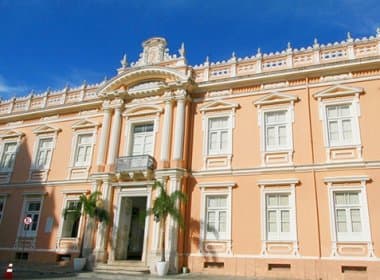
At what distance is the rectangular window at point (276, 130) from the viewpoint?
1448 centimetres

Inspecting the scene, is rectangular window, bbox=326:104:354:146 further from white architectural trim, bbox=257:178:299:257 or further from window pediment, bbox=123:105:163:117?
window pediment, bbox=123:105:163:117

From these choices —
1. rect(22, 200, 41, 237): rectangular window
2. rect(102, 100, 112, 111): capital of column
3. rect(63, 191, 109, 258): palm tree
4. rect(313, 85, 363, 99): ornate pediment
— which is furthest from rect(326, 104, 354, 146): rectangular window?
rect(22, 200, 41, 237): rectangular window

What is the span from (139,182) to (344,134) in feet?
28.7

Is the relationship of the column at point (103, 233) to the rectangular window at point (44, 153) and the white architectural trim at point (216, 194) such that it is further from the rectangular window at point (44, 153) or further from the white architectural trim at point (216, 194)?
the rectangular window at point (44, 153)

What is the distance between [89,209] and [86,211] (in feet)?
0.58

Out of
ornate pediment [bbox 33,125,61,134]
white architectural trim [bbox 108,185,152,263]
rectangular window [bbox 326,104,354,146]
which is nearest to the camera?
rectangular window [bbox 326,104,354,146]

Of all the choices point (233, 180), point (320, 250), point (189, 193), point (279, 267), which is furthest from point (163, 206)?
point (320, 250)

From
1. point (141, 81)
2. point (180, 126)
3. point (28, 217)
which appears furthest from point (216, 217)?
point (28, 217)

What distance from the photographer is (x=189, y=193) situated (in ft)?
49.8

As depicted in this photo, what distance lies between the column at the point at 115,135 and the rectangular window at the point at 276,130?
704 centimetres

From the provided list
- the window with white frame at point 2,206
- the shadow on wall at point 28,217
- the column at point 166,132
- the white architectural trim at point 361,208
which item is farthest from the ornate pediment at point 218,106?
the window with white frame at point 2,206

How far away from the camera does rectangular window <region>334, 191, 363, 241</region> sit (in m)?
12.3

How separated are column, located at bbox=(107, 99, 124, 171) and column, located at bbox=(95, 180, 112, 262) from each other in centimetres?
95

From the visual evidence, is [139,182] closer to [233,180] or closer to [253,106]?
[233,180]
